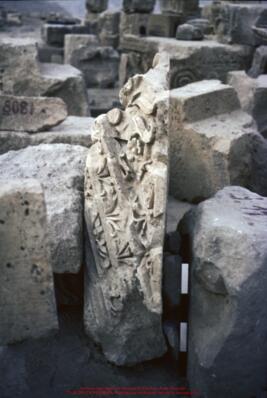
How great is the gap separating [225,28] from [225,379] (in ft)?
23.0

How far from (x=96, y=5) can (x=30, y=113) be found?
39.3 feet

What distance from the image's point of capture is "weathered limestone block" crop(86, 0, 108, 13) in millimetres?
14945

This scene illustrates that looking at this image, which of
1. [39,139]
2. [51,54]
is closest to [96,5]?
[51,54]

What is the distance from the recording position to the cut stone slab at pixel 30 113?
3959 mm

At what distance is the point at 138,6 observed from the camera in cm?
1079

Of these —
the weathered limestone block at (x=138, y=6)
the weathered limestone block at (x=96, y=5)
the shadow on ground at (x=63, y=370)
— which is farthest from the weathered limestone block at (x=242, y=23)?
the weathered limestone block at (x=96, y=5)

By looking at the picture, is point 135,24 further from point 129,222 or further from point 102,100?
point 129,222

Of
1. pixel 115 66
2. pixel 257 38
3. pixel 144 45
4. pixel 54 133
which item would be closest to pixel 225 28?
pixel 257 38

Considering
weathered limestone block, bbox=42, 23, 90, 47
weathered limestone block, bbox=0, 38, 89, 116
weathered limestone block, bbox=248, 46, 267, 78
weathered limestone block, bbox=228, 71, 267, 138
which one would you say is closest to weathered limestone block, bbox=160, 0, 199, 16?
weathered limestone block, bbox=42, 23, 90, 47

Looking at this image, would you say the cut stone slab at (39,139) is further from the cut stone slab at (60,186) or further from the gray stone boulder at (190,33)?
the gray stone boulder at (190,33)

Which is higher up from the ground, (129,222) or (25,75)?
(25,75)

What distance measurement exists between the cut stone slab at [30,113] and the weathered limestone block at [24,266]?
1855mm

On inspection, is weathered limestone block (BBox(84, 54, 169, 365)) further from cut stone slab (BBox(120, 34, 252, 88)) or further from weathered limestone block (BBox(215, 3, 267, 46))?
weathered limestone block (BBox(215, 3, 267, 46))

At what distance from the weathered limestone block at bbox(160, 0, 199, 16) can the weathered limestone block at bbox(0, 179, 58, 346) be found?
10333mm
